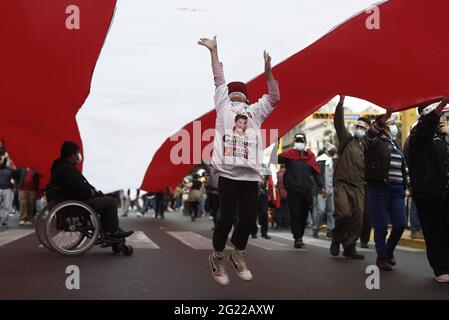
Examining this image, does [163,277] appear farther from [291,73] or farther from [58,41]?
[291,73]

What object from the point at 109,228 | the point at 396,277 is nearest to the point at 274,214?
the point at 109,228

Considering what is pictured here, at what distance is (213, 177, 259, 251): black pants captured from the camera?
532 centimetres

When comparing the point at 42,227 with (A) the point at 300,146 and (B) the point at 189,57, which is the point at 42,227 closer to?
(B) the point at 189,57

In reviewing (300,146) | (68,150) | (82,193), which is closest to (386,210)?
(300,146)

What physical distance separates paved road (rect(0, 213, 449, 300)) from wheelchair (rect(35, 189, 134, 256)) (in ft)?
0.54

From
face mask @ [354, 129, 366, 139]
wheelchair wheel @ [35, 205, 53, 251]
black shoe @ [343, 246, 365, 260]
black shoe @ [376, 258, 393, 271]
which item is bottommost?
black shoe @ [343, 246, 365, 260]

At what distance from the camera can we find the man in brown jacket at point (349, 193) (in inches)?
351

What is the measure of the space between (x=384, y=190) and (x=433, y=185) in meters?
1.03

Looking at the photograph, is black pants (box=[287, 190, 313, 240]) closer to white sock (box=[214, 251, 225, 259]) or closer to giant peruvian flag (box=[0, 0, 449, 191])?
giant peruvian flag (box=[0, 0, 449, 191])

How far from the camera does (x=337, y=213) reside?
900cm

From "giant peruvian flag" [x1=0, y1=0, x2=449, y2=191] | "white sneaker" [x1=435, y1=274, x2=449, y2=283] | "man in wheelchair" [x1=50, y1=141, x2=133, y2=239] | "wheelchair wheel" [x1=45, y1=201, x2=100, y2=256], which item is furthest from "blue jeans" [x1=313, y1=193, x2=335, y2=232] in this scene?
"white sneaker" [x1=435, y1=274, x2=449, y2=283]

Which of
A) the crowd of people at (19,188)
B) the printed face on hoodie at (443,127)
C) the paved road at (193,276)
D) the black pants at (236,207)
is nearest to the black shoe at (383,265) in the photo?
the paved road at (193,276)

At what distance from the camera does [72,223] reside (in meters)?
8.27

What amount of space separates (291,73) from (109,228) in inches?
129
